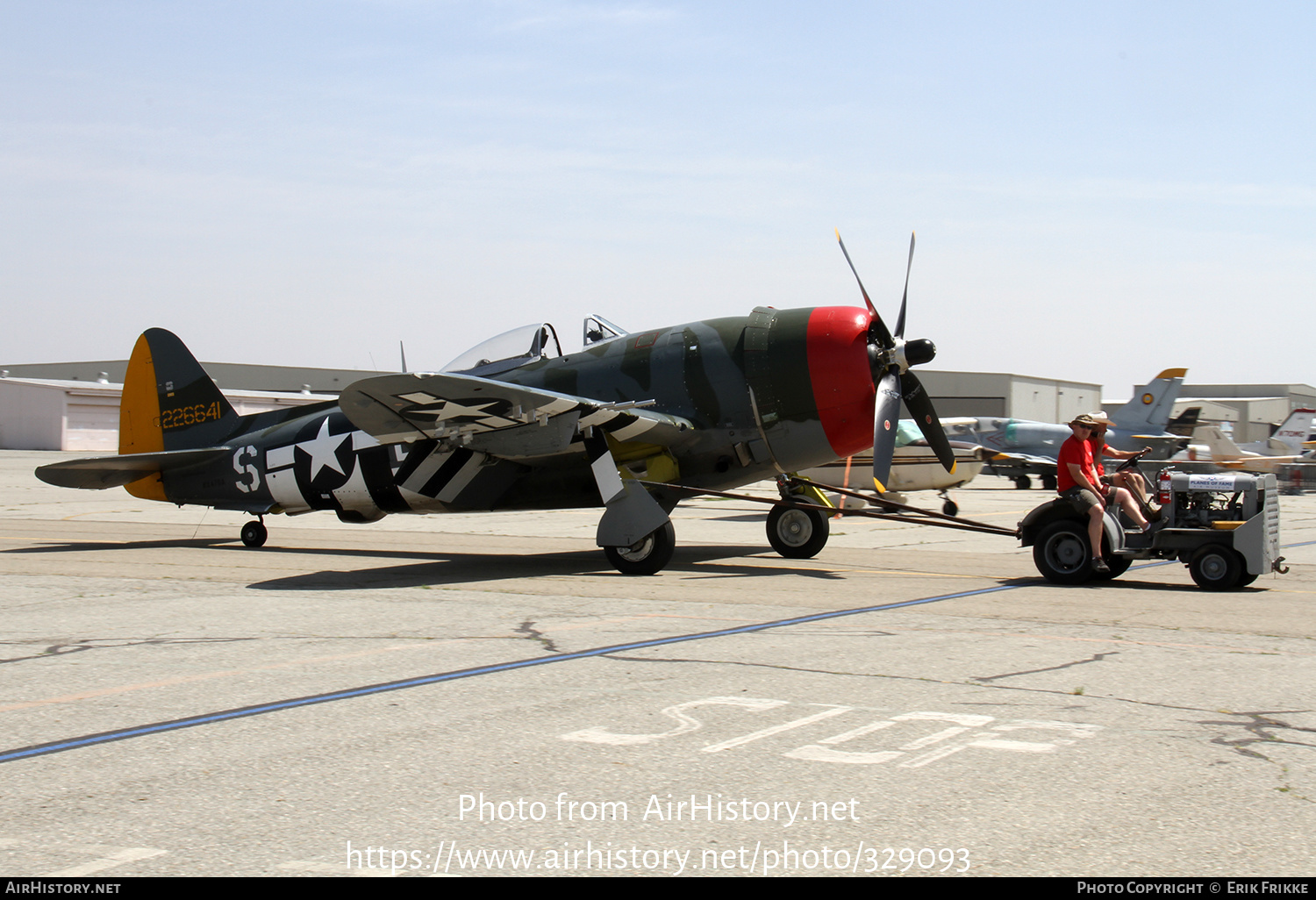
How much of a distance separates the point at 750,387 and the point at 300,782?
922cm

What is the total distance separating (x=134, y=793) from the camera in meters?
4.09

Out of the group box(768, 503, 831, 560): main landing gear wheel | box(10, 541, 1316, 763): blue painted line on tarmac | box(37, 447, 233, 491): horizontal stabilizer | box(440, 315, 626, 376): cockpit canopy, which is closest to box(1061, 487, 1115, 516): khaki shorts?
box(10, 541, 1316, 763): blue painted line on tarmac

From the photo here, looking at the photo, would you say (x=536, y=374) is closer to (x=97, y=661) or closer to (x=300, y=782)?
(x=97, y=661)

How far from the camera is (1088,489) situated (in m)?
11.0

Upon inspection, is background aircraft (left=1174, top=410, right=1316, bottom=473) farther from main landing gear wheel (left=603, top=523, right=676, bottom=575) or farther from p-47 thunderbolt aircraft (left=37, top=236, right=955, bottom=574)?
main landing gear wheel (left=603, top=523, right=676, bottom=575)

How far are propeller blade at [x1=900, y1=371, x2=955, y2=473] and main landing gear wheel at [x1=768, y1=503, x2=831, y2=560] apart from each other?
173cm

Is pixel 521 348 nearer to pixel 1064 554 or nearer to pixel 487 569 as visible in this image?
pixel 487 569

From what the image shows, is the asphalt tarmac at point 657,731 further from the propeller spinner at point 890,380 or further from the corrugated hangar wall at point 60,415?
the corrugated hangar wall at point 60,415

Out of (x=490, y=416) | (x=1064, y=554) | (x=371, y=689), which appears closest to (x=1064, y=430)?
(x=1064, y=554)

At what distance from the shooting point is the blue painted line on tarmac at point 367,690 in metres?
4.85

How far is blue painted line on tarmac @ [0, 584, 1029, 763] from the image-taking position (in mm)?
4852

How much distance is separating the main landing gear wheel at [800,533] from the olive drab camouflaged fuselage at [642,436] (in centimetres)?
86

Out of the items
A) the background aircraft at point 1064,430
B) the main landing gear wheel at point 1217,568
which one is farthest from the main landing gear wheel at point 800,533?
the background aircraft at point 1064,430

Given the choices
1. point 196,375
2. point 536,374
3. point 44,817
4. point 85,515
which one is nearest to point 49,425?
point 85,515
